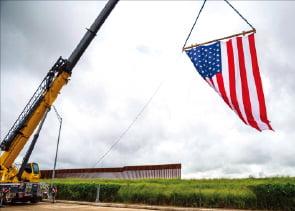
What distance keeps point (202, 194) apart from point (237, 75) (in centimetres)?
900

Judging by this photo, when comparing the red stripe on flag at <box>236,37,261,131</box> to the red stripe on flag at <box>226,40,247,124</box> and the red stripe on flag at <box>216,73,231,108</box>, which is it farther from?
the red stripe on flag at <box>216,73,231,108</box>

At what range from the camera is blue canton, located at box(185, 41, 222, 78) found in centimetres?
915

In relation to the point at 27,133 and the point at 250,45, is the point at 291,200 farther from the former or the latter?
the point at 27,133

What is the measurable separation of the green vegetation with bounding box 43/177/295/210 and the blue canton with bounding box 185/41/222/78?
8229 mm

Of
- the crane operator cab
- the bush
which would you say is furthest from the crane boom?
the bush

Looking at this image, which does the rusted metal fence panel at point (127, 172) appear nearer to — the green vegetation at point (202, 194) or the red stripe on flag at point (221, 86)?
the green vegetation at point (202, 194)

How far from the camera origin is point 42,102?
51.1ft

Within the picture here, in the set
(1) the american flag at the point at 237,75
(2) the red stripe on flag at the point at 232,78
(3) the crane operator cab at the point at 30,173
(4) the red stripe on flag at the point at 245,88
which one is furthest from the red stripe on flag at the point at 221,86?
(3) the crane operator cab at the point at 30,173

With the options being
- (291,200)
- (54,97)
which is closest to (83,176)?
(54,97)

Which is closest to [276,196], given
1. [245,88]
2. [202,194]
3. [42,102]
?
[202,194]

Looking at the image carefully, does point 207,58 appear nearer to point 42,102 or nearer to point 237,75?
point 237,75

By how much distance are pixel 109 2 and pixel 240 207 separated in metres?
13.8

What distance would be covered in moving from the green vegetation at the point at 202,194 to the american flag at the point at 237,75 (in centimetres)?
735

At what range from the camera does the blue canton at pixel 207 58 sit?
9.15 meters
